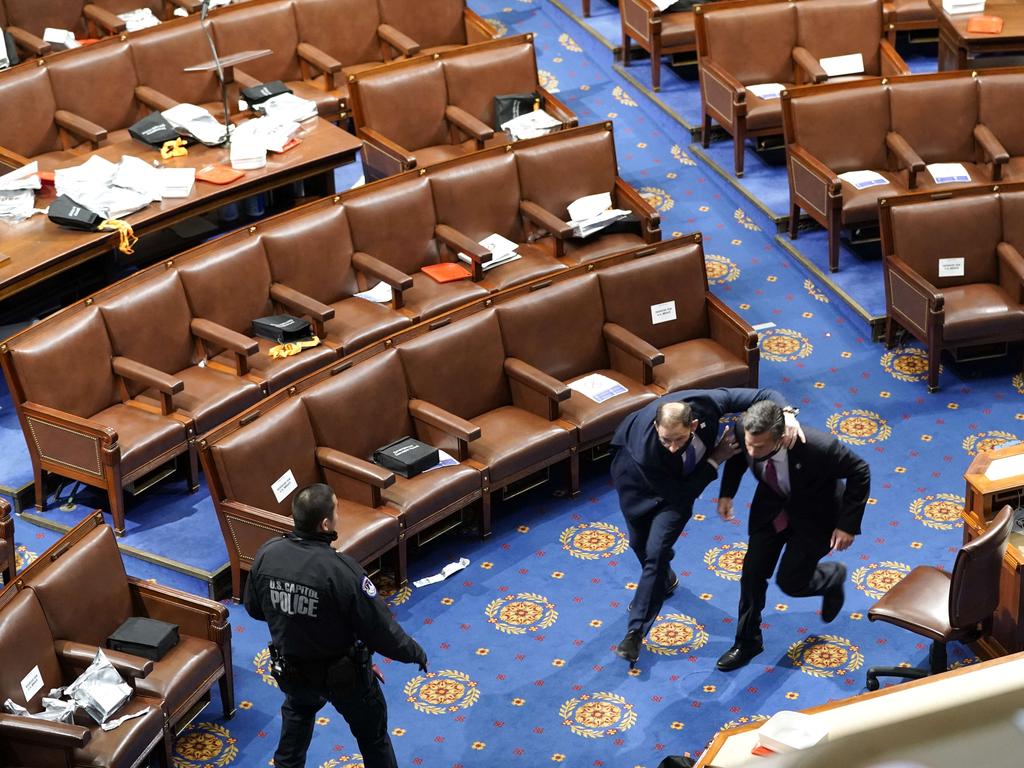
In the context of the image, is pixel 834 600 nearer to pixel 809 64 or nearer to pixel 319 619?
pixel 319 619

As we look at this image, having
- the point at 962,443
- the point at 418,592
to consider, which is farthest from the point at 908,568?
the point at 418,592

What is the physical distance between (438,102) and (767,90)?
1.99 metres

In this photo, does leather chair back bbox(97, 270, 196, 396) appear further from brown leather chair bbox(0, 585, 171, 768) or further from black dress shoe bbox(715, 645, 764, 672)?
black dress shoe bbox(715, 645, 764, 672)

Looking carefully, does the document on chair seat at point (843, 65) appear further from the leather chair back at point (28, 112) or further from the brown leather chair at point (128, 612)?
Answer: the brown leather chair at point (128, 612)

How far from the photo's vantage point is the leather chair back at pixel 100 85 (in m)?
8.81

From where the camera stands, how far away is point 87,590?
19.0 ft

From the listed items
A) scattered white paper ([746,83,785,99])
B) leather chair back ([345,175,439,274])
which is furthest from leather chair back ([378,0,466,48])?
leather chair back ([345,175,439,274])

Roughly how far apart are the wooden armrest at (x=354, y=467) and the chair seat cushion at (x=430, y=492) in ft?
0.34

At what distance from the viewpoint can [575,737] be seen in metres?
5.81

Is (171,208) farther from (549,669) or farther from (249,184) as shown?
(549,669)

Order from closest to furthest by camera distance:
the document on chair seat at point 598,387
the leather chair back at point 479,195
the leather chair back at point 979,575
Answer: the leather chair back at point 979,575, the document on chair seat at point 598,387, the leather chair back at point 479,195

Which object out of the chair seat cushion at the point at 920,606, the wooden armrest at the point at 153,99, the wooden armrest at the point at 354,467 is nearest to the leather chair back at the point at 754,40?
the wooden armrest at the point at 153,99

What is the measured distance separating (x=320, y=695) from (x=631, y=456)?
147 cm

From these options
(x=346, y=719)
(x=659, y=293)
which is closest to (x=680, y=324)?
(x=659, y=293)
